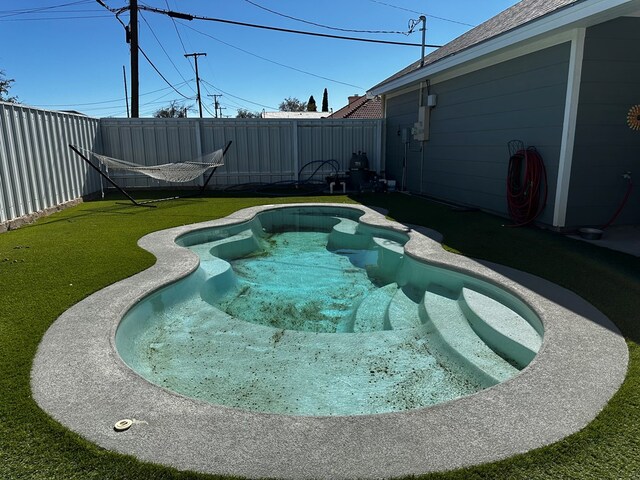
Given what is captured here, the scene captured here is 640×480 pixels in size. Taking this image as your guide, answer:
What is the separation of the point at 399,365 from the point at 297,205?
6080 mm

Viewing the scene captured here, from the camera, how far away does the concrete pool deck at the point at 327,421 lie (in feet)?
5.43

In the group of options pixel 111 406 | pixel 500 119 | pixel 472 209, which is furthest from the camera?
pixel 472 209

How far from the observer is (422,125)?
9.51 meters

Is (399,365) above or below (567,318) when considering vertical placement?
below

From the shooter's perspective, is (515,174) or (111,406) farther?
(515,174)

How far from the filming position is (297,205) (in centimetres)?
870

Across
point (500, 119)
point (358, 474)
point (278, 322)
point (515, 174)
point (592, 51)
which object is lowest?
point (278, 322)

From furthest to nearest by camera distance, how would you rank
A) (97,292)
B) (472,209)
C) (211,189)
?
(211,189), (472,209), (97,292)

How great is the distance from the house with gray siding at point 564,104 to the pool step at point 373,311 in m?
3.11

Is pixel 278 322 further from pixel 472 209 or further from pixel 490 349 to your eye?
pixel 472 209

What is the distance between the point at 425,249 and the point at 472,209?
3.22 meters

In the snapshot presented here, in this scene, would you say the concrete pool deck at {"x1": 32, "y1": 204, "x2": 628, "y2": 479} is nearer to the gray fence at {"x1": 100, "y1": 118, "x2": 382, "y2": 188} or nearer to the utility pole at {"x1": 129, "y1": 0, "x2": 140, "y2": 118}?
the gray fence at {"x1": 100, "y1": 118, "x2": 382, "y2": 188}

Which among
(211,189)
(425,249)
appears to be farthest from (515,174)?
(211,189)

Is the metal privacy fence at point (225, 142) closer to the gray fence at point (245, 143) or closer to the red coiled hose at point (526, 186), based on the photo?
the gray fence at point (245, 143)
